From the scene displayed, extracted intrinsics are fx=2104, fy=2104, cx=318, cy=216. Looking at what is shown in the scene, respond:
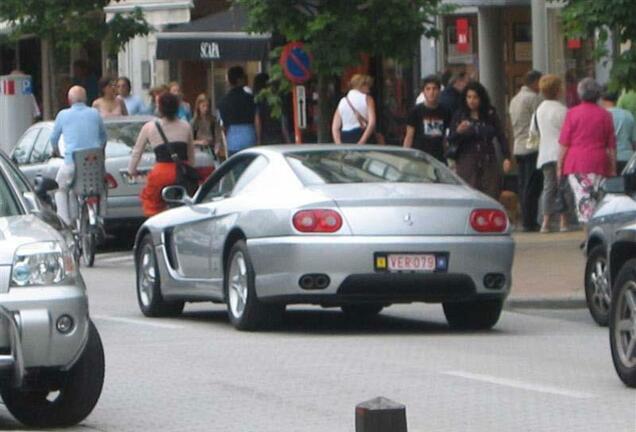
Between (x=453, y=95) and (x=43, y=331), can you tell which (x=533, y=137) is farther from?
(x=43, y=331)

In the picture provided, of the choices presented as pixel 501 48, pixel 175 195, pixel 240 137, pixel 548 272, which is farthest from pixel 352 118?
pixel 175 195

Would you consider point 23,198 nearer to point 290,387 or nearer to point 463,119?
point 290,387

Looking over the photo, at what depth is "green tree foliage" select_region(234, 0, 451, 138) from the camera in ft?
78.8

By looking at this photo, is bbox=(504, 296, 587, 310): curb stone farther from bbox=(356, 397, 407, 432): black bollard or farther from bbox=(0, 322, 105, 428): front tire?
bbox=(356, 397, 407, 432): black bollard

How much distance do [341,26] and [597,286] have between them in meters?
8.68

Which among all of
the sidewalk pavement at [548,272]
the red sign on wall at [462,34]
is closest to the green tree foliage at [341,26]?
the sidewalk pavement at [548,272]

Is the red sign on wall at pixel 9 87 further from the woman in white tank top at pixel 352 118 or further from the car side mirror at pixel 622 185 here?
the car side mirror at pixel 622 185

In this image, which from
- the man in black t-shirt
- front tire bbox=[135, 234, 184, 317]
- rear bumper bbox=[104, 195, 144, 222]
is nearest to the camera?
front tire bbox=[135, 234, 184, 317]

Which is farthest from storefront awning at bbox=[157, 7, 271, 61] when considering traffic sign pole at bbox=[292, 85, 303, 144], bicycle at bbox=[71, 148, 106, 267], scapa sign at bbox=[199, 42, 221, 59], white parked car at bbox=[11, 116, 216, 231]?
bicycle at bbox=[71, 148, 106, 267]

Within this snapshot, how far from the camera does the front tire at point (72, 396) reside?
10.3m

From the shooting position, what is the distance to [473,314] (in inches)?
608

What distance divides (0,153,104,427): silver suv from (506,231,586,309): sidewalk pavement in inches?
300

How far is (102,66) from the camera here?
148 feet

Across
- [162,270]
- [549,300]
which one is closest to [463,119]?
[549,300]
